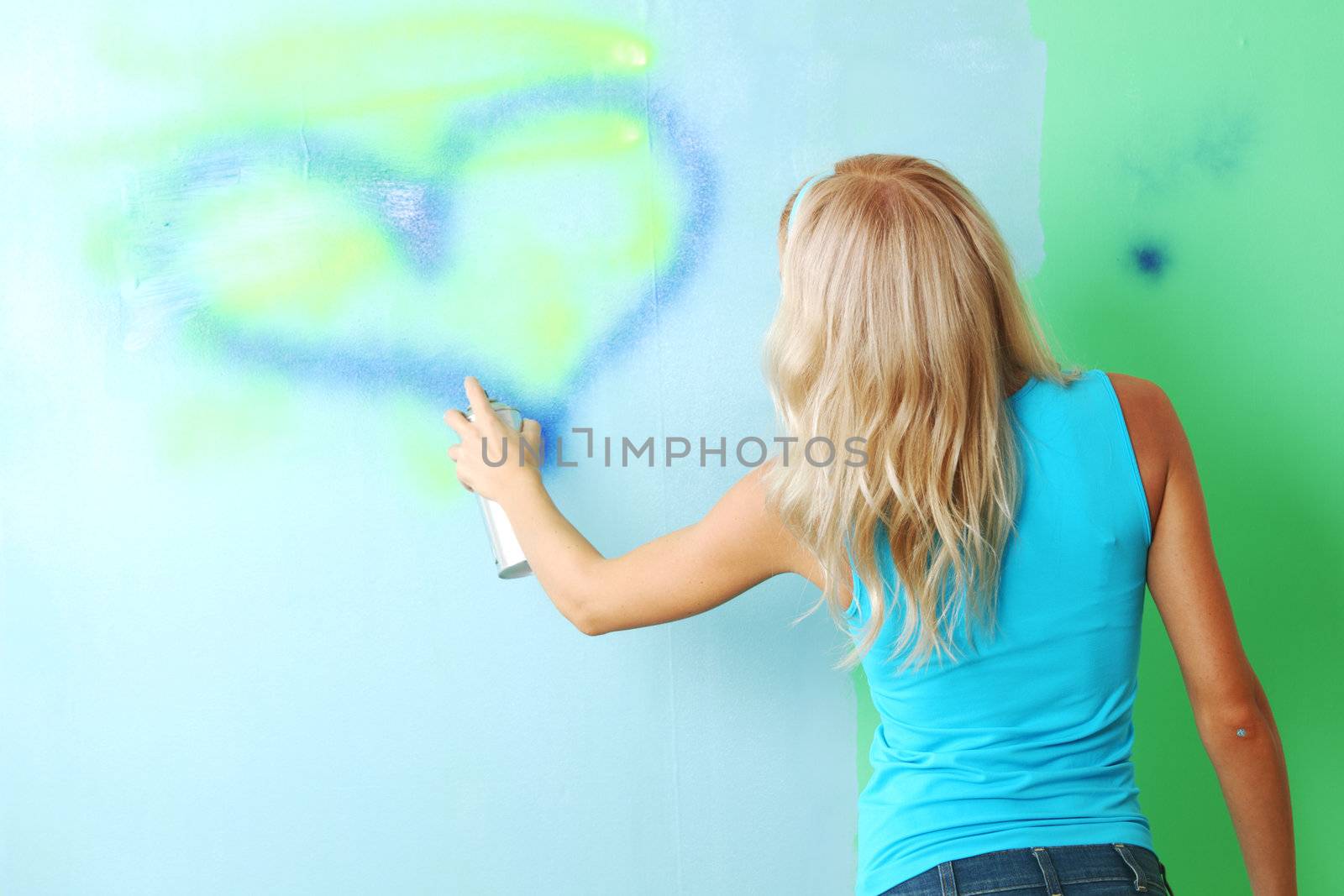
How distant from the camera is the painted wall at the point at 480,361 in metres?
1.40

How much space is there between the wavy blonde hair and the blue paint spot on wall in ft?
1.84

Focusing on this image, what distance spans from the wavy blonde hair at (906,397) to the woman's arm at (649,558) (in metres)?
0.05

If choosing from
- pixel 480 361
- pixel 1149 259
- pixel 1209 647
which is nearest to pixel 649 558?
pixel 480 361

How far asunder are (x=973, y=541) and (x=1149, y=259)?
716 mm

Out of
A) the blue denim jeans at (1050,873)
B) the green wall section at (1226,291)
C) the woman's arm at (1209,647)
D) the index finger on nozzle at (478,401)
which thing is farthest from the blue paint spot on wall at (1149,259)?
the index finger on nozzle at (478,401)

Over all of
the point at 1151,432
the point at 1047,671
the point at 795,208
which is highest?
the point at 795,208

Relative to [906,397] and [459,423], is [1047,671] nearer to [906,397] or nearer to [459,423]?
[906,397]

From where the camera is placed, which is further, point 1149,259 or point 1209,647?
point 1149,259

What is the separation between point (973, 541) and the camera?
971 millimetres

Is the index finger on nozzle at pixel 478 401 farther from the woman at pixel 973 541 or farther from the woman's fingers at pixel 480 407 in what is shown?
the woman at pixel 973 541

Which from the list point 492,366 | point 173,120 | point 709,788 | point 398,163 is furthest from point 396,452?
point 709,788

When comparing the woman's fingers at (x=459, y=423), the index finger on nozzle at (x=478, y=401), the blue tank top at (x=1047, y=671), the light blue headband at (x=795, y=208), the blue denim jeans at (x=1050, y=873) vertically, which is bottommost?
the blue denim jeans at (x=1050, y=873)

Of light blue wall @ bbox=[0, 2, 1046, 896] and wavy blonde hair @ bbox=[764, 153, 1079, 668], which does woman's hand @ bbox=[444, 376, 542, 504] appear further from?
wavy blonde hair @ bbox=[764, 153, 1079, 668]

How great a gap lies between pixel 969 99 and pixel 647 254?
1.61ft
